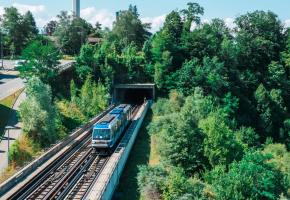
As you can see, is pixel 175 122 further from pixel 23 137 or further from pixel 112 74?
pixel 112 74

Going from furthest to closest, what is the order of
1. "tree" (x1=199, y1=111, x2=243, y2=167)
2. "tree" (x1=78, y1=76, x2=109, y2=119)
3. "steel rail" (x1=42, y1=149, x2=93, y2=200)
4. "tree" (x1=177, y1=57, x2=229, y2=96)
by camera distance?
"tree" (x1=177, y1=57, x2=229, y2=96), "tree" (x1=78, y1=76, x2=109, y2=119), "tree" (x1=199, y1=111, x2=243, y2=167), "steel rail" (x1=42, y1=149, x2=93, y2=200)

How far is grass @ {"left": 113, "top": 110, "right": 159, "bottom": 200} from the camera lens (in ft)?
117

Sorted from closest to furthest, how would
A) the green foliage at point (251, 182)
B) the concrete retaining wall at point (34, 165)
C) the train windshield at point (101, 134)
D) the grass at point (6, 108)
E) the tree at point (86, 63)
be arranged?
the concrete retaining wall at point (34, 165) < the green foliage at point (251, 182) < the train windshield at point (101, 134) < the grass at point (6, 108) < the tree at point (86, 63)

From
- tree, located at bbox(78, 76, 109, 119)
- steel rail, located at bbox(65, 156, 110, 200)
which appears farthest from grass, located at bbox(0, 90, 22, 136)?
steel rail, located at bbox(65, 156, 110, 200)

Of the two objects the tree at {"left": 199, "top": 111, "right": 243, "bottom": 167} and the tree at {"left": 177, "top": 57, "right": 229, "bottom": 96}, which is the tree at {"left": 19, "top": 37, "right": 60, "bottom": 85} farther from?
the tree at {"left": 199, "top": 111, "right": 243, "bottom": 167}

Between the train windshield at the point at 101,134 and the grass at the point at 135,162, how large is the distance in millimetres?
3653

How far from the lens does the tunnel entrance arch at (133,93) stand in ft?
250

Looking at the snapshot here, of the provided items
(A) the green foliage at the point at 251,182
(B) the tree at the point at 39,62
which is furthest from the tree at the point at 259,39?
(A) the green foliage at the point at 251,182

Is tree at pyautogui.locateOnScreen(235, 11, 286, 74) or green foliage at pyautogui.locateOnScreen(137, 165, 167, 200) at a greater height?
tree at pyautogui.locateOnScreen(235, 11, 286, 74)

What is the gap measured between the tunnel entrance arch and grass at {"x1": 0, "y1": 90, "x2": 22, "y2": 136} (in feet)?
64.3

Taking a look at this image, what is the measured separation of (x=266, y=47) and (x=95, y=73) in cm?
3495

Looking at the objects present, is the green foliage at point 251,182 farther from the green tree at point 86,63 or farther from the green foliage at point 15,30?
the green foliage at point 15,30

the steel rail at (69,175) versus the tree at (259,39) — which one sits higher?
the tree at (259,39)

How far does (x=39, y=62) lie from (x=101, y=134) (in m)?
25.8
